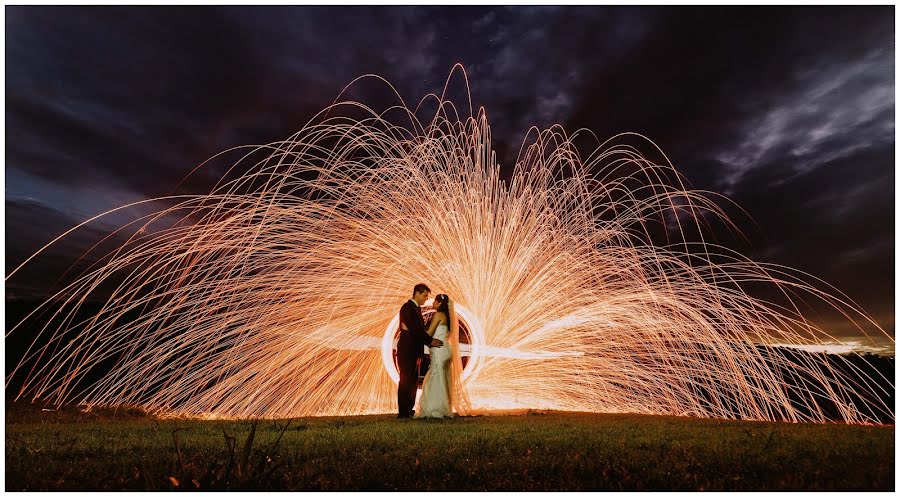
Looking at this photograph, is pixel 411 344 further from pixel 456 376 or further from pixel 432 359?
pixel 456 376

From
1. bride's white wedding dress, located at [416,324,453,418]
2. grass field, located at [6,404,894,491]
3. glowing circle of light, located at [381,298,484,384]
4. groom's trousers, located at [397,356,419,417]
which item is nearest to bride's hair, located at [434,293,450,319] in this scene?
bride's white wedding dress, located at [416,324,453,418]

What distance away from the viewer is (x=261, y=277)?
36.3ft

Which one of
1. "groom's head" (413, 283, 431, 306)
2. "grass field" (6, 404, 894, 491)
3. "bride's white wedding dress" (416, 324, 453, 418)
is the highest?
"groom's head" (413, 283, 431, 306)

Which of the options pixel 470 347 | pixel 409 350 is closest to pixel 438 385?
pixel 409 350

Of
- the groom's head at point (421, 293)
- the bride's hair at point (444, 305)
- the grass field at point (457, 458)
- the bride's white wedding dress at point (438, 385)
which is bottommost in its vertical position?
the grass field at point (457, 458)

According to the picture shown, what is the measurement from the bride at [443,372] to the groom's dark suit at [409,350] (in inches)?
8.3

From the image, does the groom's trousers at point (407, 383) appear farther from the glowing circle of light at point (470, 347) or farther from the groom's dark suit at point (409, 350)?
the glowing circle of light at point (470, 347)

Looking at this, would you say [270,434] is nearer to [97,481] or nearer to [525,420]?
[97,481]

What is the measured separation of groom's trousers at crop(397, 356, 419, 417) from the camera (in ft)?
31.7

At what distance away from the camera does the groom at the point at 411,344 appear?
31.3 feet

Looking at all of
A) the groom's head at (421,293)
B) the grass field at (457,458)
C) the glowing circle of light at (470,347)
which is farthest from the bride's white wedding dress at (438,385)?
the grass field at (457,458)

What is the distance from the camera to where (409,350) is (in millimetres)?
9797

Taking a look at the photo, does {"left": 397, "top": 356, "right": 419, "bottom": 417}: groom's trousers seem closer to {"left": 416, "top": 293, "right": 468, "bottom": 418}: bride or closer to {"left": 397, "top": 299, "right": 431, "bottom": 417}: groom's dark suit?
{"left": 397, "top": 299, "right": 431, "bottom": 417}: groom's dark suit

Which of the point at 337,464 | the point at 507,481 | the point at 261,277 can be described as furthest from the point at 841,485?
the point at 261,277
